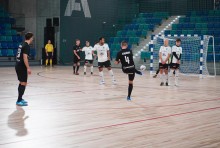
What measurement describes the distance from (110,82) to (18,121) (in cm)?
822

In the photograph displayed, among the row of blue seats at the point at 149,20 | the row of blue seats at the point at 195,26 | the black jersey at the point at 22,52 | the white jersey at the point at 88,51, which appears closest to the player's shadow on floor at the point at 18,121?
the black jersey at the point at 22,52

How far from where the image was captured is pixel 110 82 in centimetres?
1527

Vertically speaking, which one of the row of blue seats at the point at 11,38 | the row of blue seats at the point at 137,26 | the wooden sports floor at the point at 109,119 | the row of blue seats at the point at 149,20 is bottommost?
the wooden sports floor at the point at 109,119

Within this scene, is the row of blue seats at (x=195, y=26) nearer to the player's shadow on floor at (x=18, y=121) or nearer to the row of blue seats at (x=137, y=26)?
the row of blue seats at (x=137, y=26)

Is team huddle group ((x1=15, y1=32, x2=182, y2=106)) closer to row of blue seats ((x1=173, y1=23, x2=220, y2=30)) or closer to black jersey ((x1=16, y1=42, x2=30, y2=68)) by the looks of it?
black jersey ((x1=16, y1=42, x2=30, y2=68))

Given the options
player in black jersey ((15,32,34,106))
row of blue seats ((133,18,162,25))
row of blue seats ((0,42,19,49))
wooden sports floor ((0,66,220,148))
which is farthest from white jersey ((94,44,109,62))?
row of blue seats ((133,18,162,25))

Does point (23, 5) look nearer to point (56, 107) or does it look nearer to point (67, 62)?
point (67, 62)

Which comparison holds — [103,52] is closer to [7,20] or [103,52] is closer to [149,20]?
[149,20]

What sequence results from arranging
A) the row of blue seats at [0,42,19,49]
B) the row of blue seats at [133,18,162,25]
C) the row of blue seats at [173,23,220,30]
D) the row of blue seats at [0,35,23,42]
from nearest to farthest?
the row of blue seats at [173,23,220,30], the row of blue seats at [0,42,19,49], the row of blue seats at [0,35,23,42], the row of blue seats at [133,18,162,25]

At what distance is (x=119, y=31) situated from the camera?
27.3 m

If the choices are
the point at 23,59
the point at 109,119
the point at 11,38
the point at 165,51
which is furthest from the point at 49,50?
the point at 109,119

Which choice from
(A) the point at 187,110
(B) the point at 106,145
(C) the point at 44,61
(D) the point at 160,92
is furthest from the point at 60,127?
(C) the point at 44,61

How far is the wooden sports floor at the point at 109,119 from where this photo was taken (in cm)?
586

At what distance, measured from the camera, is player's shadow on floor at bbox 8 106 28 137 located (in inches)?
253
